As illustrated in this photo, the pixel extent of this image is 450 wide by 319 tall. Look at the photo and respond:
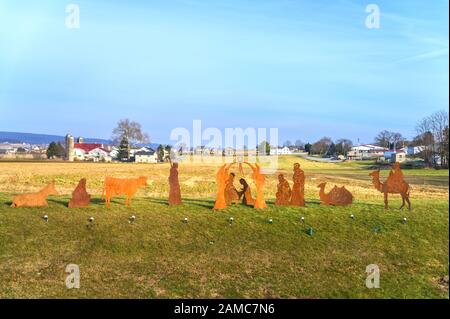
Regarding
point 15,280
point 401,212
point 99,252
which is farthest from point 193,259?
point 401,212

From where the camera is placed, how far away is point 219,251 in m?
14.8

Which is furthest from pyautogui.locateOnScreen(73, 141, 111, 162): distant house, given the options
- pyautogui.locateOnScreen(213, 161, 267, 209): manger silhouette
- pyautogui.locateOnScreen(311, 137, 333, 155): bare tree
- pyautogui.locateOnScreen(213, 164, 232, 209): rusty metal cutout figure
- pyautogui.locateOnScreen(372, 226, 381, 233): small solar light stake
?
pyautogui.locateOnScreen(372, 226, 381, 233): small solar light stake

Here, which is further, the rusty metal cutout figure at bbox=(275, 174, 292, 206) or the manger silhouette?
the rusty metal cutout figure at bbox=(275, 174, 292, 206)

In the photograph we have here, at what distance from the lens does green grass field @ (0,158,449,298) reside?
12.4 m

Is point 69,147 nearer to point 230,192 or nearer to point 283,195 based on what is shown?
point 230,192

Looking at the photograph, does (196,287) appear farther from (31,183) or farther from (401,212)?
(31,183)

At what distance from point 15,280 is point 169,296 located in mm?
4853

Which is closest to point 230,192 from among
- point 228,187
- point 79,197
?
point 228,187

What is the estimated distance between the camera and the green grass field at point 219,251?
12.4 metres

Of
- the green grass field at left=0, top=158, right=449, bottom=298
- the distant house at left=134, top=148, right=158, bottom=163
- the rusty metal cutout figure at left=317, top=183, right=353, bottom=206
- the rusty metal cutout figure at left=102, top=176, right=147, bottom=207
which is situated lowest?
the green grass field at left=0, top=158, right=449, bottom=298

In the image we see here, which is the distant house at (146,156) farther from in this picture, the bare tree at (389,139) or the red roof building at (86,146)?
the bare tree at (389,139)

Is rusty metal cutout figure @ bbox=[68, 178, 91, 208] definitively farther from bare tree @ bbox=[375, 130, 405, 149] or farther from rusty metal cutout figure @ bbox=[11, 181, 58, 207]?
bare tree @ bbox=[375, 130, 405, 149]

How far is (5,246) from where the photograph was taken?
47.8ft
